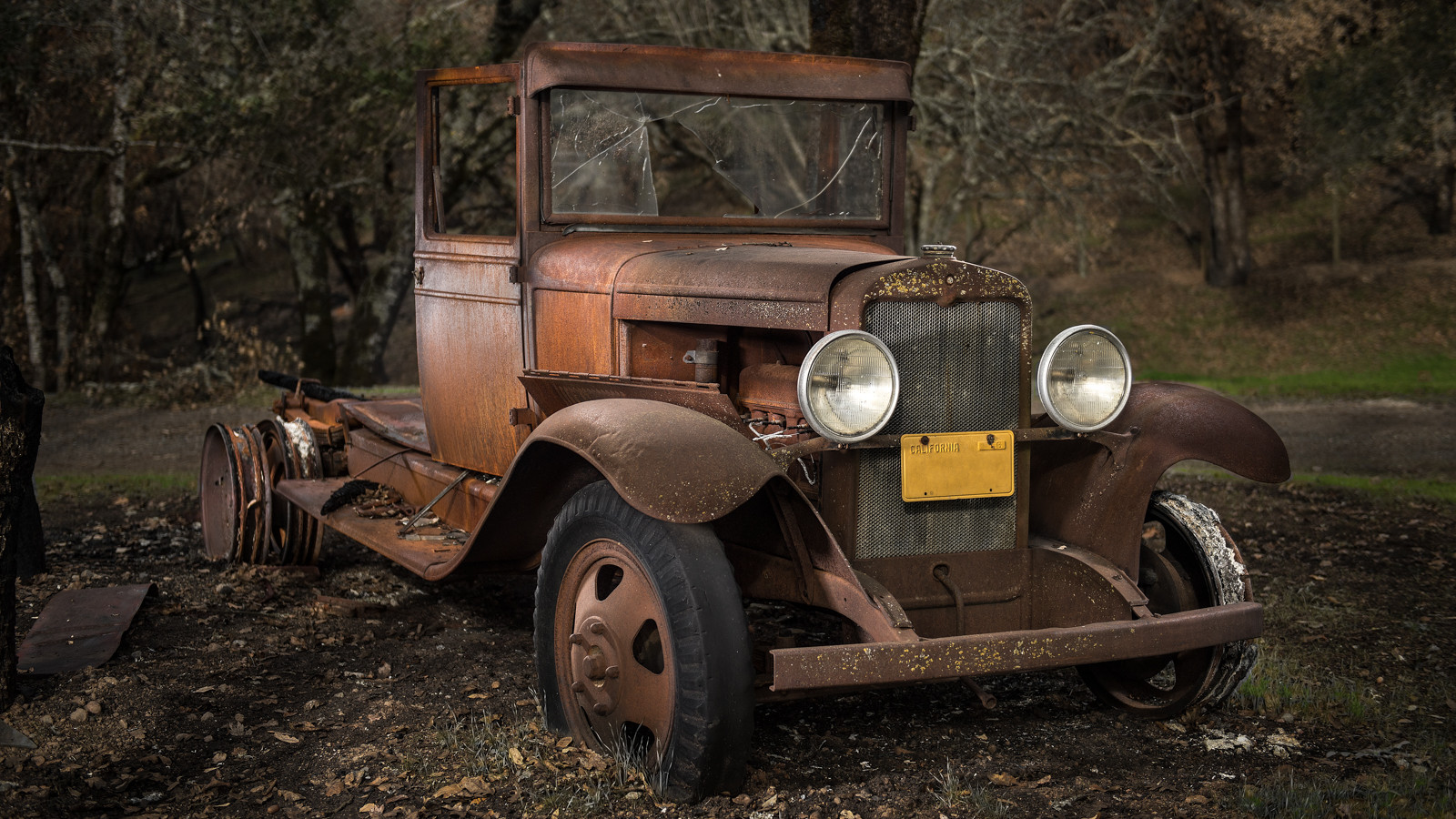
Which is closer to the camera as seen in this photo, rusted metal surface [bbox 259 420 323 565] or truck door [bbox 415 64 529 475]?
truck door [bbox 415 64 529 475]

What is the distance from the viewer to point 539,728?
387 cm

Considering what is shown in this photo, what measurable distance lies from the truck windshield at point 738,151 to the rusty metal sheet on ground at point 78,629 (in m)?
2.38

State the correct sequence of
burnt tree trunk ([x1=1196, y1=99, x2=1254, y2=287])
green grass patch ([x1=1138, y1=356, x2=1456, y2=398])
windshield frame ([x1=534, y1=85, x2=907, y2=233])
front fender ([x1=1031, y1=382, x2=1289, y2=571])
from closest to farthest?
front fender ([x1=1031, y1=382, x2=1289, y2=571])
windshield frame ([x1=534, y1=85, x2=907, y2=233])
green grass patch ([x1=1138, y1=356, x2=1456, y2=398])
burnt tree trunk ([x1=1196, y1=99, x2=1254, y2=287])

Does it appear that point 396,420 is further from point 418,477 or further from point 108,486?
point 108,486

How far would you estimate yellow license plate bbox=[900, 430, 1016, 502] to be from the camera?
362cm

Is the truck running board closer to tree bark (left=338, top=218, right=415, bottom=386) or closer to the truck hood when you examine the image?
the truck hood

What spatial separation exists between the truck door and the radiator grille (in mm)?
1716

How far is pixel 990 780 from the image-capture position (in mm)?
3545

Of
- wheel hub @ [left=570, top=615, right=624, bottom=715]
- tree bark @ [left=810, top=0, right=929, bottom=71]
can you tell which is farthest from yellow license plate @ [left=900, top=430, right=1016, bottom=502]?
tree bark @ [left=810, top=0, right=929, bottom=71]

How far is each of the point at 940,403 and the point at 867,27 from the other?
14.8ft

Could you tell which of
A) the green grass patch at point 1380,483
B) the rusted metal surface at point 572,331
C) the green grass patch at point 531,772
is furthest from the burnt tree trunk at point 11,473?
the green grass patch at point 1380,483

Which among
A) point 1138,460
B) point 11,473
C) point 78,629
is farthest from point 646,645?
point 78,629

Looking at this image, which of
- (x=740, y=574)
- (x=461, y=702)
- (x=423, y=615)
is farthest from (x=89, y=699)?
(x=740, y=574)

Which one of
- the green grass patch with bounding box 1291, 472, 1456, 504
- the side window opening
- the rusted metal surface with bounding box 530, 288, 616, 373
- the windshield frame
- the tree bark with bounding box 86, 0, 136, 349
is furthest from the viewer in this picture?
the side window opening
